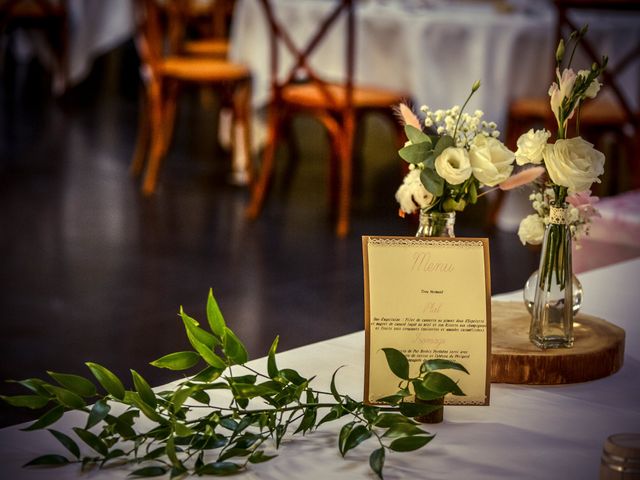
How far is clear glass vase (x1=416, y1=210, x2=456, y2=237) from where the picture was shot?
1.25 meters

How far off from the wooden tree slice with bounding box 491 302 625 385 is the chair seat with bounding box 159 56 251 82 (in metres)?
3.61

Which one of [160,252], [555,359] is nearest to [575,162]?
[555,359]

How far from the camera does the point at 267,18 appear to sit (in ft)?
14.5

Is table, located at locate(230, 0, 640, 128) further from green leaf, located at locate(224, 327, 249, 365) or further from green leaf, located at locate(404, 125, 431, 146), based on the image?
green leaf, located at locate(224, 327, 249, 365)

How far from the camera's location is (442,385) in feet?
3.60

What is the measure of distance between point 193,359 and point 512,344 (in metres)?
0.42

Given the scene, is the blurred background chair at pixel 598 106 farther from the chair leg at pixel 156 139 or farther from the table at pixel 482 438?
the table at pixel 482 438

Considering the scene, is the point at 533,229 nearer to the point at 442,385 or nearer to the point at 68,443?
the point at 442,385

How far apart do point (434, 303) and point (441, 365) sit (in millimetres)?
99

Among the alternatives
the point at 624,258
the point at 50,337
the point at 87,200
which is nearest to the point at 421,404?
the point at 624,258

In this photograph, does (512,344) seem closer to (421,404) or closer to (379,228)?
(421,404)

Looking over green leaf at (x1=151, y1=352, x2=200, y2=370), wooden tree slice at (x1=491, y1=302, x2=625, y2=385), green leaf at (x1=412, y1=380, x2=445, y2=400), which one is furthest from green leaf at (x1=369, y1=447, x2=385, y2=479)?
wooden tree slice at (x1=491, y1=302, x2=625, y2=385)

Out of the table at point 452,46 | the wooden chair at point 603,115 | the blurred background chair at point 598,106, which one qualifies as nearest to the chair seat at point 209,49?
the table at point 452,46

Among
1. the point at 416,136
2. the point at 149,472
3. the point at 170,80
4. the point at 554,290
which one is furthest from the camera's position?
the point at 170,80
